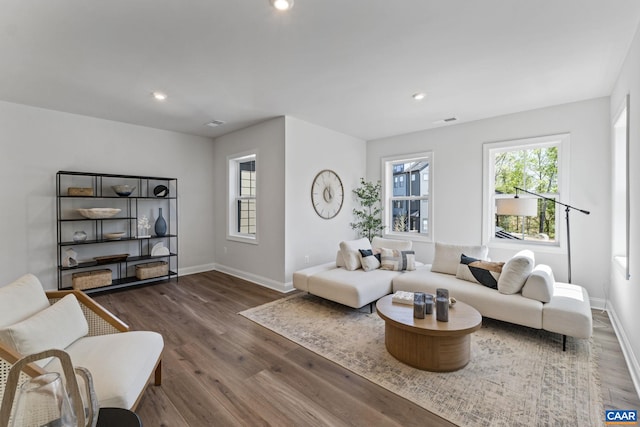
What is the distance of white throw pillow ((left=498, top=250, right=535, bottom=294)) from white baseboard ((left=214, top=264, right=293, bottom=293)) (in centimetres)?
275

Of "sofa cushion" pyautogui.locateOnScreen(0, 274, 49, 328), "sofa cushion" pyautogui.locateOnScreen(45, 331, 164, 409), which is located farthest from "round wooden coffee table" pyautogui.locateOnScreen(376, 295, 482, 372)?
"sofa cushion" pyautogui.locateOnScreen(0, 274, 49, 328)

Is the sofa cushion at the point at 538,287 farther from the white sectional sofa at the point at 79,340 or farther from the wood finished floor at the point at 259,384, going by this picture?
the white sectional sofa at the point at 79,340

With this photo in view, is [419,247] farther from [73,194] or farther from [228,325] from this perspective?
[73,194]

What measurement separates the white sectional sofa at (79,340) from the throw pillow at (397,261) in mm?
2909

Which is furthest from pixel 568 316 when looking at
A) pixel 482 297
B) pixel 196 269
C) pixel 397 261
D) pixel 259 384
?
pixel 196 269

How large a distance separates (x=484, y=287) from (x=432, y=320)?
123 centimetres

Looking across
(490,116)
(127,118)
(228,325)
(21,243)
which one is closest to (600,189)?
(490,116)

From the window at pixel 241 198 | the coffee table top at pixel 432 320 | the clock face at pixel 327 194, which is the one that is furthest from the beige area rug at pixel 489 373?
the window at pixel 241 198

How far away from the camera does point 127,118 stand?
173 inches

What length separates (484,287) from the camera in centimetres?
321

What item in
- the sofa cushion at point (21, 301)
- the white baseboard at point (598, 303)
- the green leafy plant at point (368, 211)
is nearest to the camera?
the sofa cushion at point (21, 301)

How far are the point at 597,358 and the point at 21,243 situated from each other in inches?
257

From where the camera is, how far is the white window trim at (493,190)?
3.79 m

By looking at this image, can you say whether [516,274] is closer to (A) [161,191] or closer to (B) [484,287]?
(B) [484,287]
